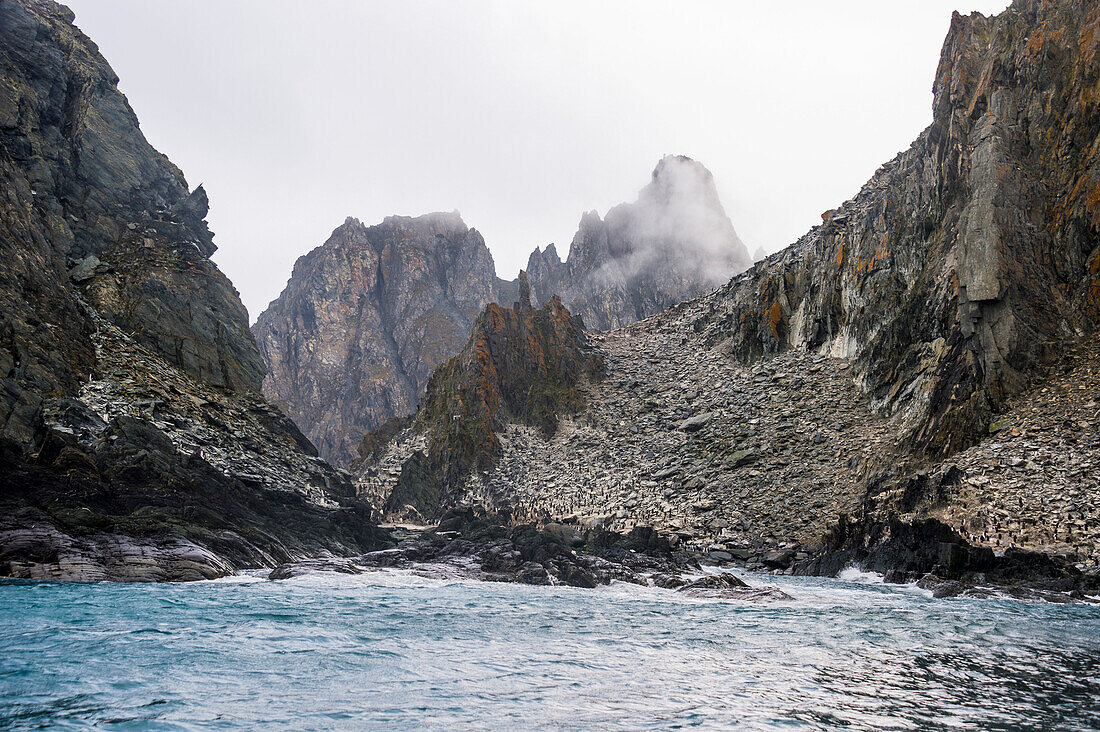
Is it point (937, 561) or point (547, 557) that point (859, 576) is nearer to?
point (937, 561)

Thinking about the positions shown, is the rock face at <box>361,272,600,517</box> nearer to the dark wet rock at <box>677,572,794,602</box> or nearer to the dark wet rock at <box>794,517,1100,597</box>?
the dark wet rock at <box>794,517,1100,597</box>

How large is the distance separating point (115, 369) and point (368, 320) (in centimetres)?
12758

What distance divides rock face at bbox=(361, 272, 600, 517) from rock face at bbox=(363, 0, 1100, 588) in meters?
5.55

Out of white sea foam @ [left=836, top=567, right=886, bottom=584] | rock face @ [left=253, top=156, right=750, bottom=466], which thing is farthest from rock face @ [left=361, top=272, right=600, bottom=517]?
rock face @ [left=253, top=156, right=750, bottom=466]

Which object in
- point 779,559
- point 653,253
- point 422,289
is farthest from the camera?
point 422,289

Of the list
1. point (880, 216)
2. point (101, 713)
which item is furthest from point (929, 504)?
point (101, 713)

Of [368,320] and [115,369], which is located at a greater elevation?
[368,320]

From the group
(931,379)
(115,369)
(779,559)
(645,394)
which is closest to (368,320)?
(645,394)

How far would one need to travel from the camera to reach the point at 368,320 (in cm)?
17025

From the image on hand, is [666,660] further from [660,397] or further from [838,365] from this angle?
[660,397]

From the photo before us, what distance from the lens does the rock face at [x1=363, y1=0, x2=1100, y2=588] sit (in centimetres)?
→ 3191

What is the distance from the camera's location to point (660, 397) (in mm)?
76250

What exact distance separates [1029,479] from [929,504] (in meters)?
4.70

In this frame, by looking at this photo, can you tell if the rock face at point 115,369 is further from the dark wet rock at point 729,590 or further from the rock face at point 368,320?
the rock face at point 368,320
